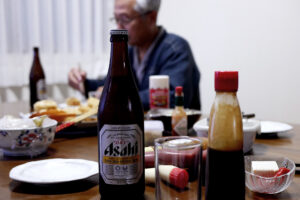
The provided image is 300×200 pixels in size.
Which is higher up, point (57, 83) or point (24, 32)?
point (24, 32)

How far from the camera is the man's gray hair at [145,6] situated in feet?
6.53

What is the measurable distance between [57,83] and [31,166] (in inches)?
84.9

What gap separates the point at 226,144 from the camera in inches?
18.5

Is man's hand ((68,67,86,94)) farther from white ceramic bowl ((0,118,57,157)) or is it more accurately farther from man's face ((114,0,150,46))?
white ceramic bowl ((0,118,57,157))

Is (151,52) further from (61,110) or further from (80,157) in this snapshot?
(80,157)

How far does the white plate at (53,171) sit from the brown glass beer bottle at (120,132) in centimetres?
9

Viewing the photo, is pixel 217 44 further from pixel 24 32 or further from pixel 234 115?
pixel 234 115

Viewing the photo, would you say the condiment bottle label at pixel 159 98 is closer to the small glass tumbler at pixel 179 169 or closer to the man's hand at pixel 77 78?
the small glass tumbler at pixel 179 169

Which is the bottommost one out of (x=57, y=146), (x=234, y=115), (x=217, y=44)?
(x=57, y=146)

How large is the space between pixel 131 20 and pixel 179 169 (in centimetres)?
164

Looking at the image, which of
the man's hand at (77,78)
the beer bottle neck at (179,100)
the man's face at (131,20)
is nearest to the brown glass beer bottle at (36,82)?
the man's hand at (77,78)

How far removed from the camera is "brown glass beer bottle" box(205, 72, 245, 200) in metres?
0.47

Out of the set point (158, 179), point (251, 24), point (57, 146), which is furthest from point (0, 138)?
point (251, 24)

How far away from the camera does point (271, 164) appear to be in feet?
1.98
